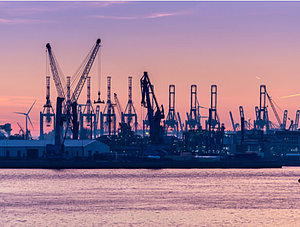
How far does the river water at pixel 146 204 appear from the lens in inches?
2783

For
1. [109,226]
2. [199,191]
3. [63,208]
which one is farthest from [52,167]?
[109,226]

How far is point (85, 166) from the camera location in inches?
7190

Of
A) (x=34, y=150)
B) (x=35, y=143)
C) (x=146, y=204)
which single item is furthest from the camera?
(x=35, y=143)

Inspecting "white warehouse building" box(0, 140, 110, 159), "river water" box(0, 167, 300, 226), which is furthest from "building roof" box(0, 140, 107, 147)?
"river water" box(0, 167, 300, 226)

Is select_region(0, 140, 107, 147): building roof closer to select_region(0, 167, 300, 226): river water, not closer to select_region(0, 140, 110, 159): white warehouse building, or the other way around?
select_region(0, 140, 110, 159): white warehouse building

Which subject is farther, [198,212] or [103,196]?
[103,196]

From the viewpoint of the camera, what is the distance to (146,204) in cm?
8481

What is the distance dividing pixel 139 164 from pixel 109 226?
405 ft

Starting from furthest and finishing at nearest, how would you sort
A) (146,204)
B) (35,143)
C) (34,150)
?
(35,143)
(34,150)
(146,204)

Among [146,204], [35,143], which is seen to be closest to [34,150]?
[35,143]

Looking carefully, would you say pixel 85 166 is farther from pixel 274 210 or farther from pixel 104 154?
pixel 274 210

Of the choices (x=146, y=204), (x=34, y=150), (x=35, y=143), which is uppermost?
(x=35, y=143)

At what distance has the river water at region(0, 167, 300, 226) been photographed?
70.7 metres

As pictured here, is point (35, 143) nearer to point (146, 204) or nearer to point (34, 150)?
point (34, 150)
